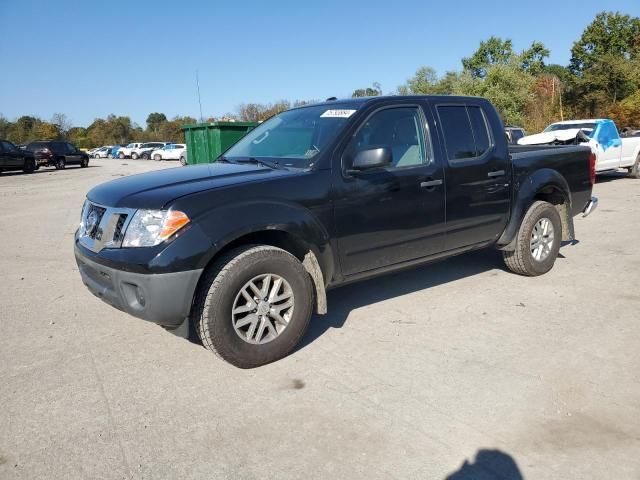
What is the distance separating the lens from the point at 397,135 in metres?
4.33

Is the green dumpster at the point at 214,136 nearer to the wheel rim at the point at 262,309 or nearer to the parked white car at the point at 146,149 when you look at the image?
the wheel rim at the point at 262,309

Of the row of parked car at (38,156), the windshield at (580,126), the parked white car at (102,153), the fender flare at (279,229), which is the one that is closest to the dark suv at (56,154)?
the row of parked car at (38,156)

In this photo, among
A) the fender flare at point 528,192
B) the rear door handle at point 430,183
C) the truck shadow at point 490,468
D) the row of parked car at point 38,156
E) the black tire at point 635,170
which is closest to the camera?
the truck shadow at point 490,468

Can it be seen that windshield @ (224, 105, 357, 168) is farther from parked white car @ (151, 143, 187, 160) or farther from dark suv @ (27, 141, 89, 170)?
parked white car @ (151, 143, 187, 160)

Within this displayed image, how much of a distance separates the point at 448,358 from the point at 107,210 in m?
2.55

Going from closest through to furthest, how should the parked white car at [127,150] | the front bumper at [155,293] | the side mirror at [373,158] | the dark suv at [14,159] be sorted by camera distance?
the front bumper at [155,293]
the side mirror at [373,158]
the dark suv at [14,159]
the parked white car at [127,150]

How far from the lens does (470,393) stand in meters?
3.10

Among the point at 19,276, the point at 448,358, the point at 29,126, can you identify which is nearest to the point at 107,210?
the point at 448,358

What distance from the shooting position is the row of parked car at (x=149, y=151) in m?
41.9

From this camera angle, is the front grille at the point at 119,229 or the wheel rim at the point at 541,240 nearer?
the front grille at the point at 119,229

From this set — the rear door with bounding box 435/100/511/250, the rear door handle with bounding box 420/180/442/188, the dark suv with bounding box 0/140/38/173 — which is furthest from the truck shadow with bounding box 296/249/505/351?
the dark suv with bounding box 0/140/38/173

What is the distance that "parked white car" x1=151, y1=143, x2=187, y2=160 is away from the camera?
41625 mm

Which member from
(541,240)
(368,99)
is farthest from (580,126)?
(368,99)

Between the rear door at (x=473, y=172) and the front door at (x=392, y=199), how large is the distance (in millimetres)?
176
